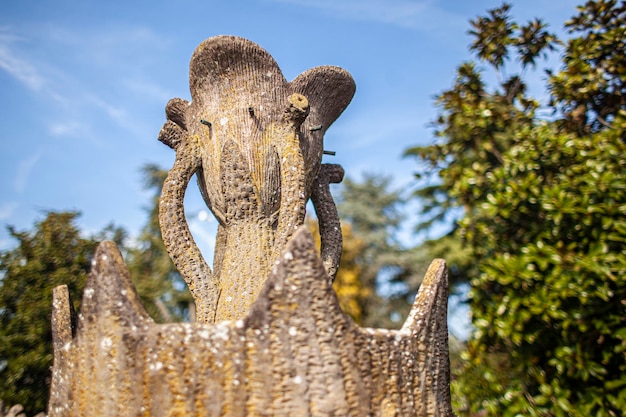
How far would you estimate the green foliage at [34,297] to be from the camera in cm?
734

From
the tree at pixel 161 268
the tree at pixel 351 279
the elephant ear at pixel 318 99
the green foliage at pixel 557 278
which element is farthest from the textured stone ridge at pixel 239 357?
the tree at pixel 351 279

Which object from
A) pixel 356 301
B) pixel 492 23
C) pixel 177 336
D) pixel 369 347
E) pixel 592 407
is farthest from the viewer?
pixel 356 301

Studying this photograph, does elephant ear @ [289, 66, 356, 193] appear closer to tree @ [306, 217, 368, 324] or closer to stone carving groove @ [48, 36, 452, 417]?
stone carving groove @ [48, 36, 452, 417]

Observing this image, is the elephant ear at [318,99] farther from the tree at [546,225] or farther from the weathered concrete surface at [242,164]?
the tree at [546,225]

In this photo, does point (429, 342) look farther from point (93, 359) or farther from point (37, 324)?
point (37, 324)

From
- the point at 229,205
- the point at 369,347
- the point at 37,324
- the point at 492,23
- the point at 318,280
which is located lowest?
the point at 369,347

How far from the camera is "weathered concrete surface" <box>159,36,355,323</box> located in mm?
3289

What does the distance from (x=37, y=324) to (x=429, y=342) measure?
6.69m

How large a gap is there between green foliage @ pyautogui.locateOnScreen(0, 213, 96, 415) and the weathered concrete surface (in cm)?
496

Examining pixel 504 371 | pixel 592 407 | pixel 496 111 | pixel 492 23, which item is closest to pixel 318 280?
pixel 592 407

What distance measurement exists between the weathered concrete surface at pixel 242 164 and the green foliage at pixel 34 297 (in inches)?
195

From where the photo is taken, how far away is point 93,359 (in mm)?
2270

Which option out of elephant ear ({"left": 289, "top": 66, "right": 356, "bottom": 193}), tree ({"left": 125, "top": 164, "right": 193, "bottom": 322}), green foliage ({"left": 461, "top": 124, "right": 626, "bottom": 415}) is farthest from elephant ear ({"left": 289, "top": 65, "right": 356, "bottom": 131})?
tree ({"left": 125, "top": 164, "right": 193, "bottom": 322})

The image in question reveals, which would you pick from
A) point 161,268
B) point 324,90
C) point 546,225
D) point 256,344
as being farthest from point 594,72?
point 161,268
